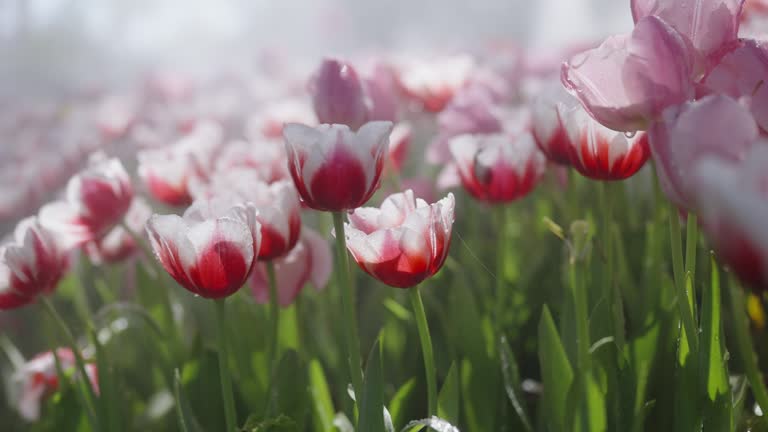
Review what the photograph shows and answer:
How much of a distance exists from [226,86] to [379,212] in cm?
258

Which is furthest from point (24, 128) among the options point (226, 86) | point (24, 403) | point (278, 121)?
point (24, 403)

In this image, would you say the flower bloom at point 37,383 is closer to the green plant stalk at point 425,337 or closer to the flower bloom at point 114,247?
the flower bloom at point 114,247

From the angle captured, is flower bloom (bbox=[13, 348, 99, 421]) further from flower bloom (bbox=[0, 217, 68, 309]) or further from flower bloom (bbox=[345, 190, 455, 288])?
flower bloom (bbox=[345, 190, 455, 288])

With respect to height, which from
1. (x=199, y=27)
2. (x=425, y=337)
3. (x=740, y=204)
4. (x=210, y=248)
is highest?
(x=740, y=204)

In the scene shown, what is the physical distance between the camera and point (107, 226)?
98 cm

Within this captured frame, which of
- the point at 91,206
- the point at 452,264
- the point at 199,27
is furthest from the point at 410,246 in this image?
the point at 199,27

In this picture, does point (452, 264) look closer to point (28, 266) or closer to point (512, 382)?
point (512, 382)

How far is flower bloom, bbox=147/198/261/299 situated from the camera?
637 millimetres

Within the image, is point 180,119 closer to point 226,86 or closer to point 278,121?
point 278,121

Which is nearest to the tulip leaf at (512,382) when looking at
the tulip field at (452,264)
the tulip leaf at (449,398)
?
the tulip field at (452,264)

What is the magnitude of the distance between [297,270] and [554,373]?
13.7 inches

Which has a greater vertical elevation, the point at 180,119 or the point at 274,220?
the point at 274,220

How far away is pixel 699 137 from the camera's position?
17.5 inches

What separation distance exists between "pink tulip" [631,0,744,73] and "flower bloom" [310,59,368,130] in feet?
1.21
